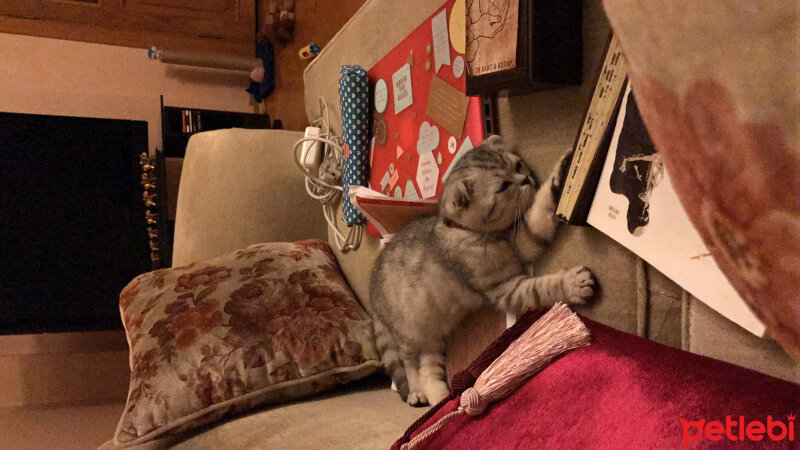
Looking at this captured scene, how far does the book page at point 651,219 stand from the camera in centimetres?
45

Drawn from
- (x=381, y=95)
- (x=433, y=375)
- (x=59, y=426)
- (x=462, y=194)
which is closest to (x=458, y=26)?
(x=462, y=194)

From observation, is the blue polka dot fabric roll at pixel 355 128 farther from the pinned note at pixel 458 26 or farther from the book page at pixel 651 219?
the book page at pixel 651 219

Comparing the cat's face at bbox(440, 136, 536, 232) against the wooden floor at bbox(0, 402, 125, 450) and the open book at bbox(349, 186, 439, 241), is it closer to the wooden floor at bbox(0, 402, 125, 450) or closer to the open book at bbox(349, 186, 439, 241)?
the open book at bbox(349, 186, 439, 241)

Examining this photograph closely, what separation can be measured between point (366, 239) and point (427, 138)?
46 centimetres

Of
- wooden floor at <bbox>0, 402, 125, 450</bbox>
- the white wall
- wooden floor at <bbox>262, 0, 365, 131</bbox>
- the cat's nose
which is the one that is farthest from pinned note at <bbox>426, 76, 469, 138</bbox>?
the white wall

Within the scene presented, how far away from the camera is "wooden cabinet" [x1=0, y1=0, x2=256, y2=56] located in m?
2.85

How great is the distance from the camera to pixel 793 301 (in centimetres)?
19

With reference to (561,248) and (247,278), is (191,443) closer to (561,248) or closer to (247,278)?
(247,278)

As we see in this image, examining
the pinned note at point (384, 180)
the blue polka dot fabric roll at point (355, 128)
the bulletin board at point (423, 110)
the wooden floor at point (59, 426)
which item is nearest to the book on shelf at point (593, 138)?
the bulletin board at point (423, 110)

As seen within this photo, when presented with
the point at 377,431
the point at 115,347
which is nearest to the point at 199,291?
the point at 377,431

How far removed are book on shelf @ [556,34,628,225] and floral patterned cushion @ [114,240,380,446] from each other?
2.22 ft

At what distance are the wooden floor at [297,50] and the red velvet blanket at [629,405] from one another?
1.98 metres

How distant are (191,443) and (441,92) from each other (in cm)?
91

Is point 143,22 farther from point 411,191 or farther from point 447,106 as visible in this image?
point 447,106
